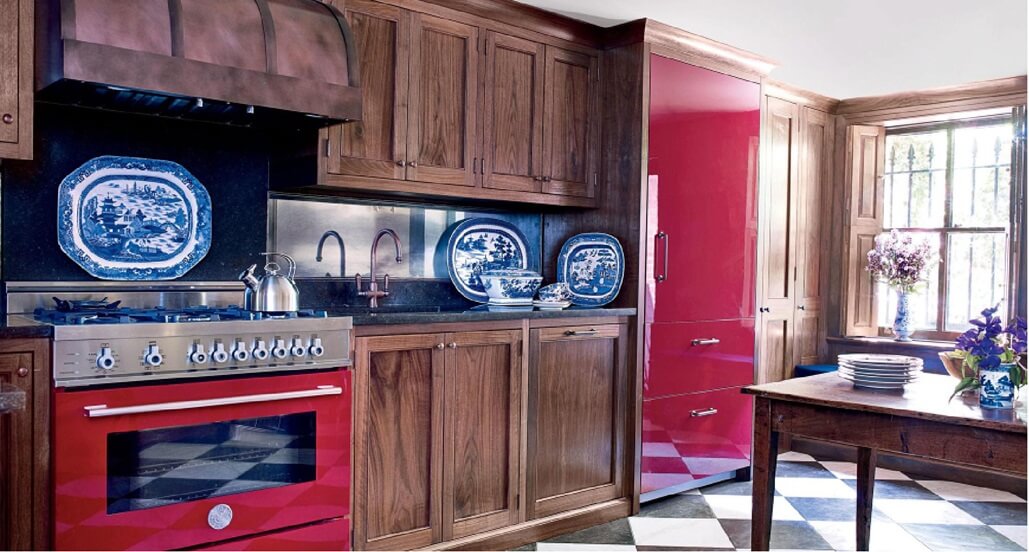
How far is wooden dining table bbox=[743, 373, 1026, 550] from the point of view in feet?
7.16

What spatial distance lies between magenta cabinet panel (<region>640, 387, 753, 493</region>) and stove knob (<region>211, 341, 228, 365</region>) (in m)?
2.03

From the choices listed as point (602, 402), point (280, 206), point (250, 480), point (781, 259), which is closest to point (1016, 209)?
point (781, 259)

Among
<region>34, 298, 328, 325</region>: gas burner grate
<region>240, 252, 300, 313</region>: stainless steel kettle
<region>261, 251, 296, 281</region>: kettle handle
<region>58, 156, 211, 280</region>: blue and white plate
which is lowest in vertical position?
<region>34, 298, 328, 325</region>: gas burner grate

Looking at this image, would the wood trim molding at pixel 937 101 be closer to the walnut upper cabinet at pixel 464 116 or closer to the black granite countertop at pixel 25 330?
the walnut upper cabinet at pixel 464 116

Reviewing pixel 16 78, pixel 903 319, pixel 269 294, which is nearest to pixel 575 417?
pixel 269 294

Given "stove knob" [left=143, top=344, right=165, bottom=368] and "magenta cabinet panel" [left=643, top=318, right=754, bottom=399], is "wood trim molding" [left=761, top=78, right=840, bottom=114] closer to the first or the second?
"magenta cabinet panel" [left=643, top=318, right=754, bottom=399]

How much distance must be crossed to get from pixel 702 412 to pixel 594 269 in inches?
36.8

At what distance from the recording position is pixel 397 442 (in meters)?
2.96

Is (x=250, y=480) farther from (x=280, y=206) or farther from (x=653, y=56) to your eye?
(x=653, y=56)

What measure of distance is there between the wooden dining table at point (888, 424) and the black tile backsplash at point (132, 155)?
2017 mm

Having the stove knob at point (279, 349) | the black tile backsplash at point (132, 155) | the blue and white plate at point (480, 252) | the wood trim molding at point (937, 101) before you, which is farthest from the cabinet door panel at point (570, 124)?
the wood trim molding at point (937, 101)

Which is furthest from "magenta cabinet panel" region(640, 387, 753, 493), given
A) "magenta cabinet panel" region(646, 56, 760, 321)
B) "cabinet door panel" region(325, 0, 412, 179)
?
"cabinet door panel" region(325, 0, 412, 179)

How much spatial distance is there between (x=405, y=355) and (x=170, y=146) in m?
1.17

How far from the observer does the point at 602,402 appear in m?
3.69
